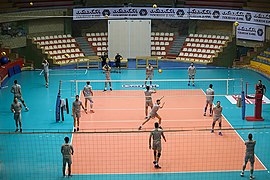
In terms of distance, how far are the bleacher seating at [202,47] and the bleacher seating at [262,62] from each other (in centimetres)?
318

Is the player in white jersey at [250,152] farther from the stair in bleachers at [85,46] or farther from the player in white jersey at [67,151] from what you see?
the stair in bleachers at [85,46]

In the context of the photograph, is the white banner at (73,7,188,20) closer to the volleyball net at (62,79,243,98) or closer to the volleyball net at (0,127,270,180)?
the volleyball net at (62,79,243,98)

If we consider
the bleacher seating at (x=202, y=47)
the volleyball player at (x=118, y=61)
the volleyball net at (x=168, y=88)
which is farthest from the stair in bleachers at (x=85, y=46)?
the volleyball net at (x=168, y=88)

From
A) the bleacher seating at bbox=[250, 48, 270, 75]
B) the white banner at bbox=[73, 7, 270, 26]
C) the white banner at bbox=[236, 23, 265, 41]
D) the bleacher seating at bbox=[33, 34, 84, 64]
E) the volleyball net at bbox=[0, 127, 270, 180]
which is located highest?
the white banner at bbox=[73, 7, 270, 26]

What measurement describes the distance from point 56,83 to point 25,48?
8.19m

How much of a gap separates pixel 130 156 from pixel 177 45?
24.4 metres

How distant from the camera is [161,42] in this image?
43.8 metres

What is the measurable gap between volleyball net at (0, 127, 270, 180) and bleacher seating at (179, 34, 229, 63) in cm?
1855

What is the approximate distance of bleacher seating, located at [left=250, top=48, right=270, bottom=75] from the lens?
3650cm

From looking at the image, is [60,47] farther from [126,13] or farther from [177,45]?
[177,45]

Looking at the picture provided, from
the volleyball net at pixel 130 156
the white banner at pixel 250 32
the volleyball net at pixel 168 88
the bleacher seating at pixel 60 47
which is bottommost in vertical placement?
the volleyball net at pixel 130 156

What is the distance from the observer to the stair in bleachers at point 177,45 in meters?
42.7

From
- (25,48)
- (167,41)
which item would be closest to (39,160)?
(25,48)

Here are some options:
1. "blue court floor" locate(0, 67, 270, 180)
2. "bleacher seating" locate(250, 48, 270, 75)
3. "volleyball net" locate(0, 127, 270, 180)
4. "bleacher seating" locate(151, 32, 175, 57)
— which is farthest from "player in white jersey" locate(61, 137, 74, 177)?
"bleacher seating" locate(151, 32, 175, 57)
